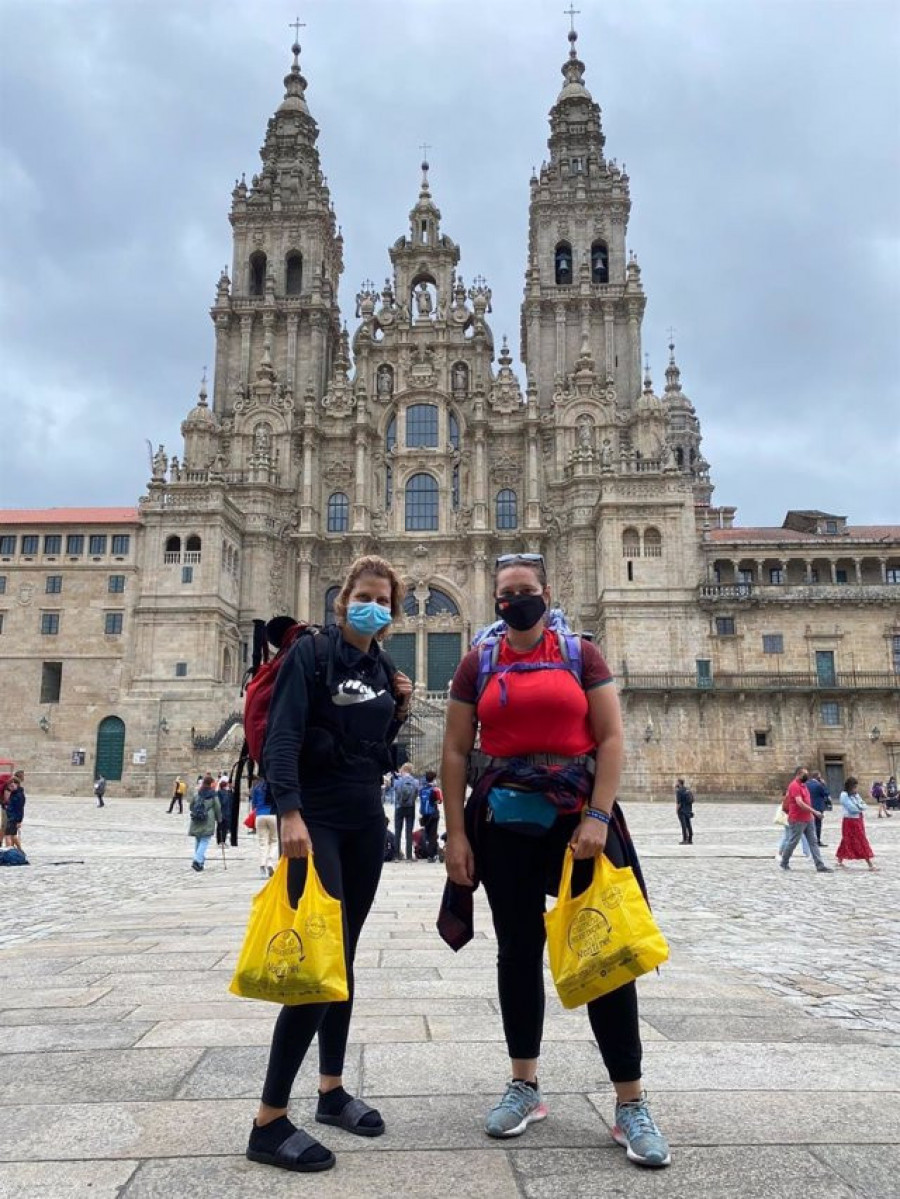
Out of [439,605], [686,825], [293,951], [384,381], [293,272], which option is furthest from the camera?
[293,272]

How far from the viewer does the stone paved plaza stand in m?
2.96

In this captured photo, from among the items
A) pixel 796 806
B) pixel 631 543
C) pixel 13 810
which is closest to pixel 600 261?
pixel 631 543

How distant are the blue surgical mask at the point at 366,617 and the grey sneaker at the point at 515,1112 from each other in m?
1.86

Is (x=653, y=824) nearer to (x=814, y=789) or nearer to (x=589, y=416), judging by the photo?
(x=814, y=789)

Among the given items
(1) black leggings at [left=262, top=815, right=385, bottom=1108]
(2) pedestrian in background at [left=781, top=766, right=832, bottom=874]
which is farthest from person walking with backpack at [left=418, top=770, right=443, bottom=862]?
(1) black leggings at [left=262, top=815, right=385, bottom=1108]

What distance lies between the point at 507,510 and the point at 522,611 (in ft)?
161

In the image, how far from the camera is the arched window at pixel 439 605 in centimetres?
5084

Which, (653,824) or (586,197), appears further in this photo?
(586,197)

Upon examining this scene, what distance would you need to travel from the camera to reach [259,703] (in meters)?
3.89

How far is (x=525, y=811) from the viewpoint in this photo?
3686mm

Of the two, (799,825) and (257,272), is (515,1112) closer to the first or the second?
(799,825)

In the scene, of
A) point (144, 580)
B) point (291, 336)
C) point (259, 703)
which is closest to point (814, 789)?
point (259, 703)

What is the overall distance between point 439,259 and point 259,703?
57.7 metres

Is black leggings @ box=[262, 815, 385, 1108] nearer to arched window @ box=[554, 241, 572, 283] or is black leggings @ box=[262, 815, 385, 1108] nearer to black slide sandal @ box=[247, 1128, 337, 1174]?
black slide sandal @ box=[247, 1128, 337, 1174]
